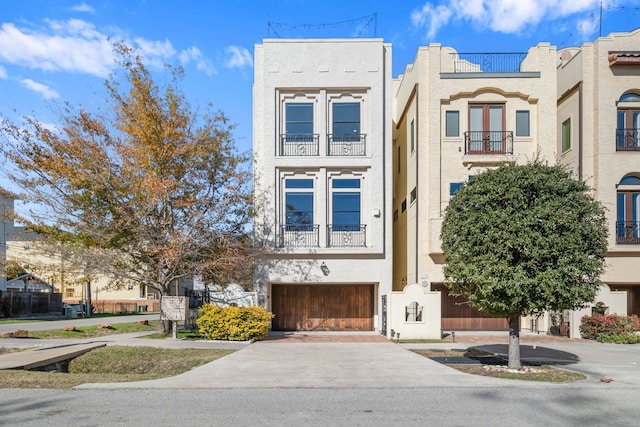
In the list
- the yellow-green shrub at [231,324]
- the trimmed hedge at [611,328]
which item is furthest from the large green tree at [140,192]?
the trimmed hedge at [611,328]

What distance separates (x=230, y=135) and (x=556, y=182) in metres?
13.1

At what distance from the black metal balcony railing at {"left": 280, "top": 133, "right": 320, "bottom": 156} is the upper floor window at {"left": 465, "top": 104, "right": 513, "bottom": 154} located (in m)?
6.43

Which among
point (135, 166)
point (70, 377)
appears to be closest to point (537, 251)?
point (70, 377)

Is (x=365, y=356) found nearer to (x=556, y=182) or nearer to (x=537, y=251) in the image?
(x=537, y=251)

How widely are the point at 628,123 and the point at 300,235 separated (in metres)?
14.2

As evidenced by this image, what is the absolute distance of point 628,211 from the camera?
70.8 ft

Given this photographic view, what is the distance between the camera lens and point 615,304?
69.3ft

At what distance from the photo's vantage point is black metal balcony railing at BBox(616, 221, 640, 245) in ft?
70.3

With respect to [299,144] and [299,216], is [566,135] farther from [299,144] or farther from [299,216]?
[299,216]

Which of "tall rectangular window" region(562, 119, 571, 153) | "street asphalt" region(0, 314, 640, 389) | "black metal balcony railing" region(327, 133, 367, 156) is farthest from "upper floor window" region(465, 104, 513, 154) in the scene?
"street asphalt" region(0, 314, 640, 389)

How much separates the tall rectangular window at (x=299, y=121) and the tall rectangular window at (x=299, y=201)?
1916 mm

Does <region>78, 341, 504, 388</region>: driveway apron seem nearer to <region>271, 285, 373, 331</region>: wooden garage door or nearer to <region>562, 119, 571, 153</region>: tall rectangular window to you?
<region>271, 285, 373, 331</region>: wooden garage door

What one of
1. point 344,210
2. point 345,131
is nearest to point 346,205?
point 344,210

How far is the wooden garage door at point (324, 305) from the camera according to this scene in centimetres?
2361
